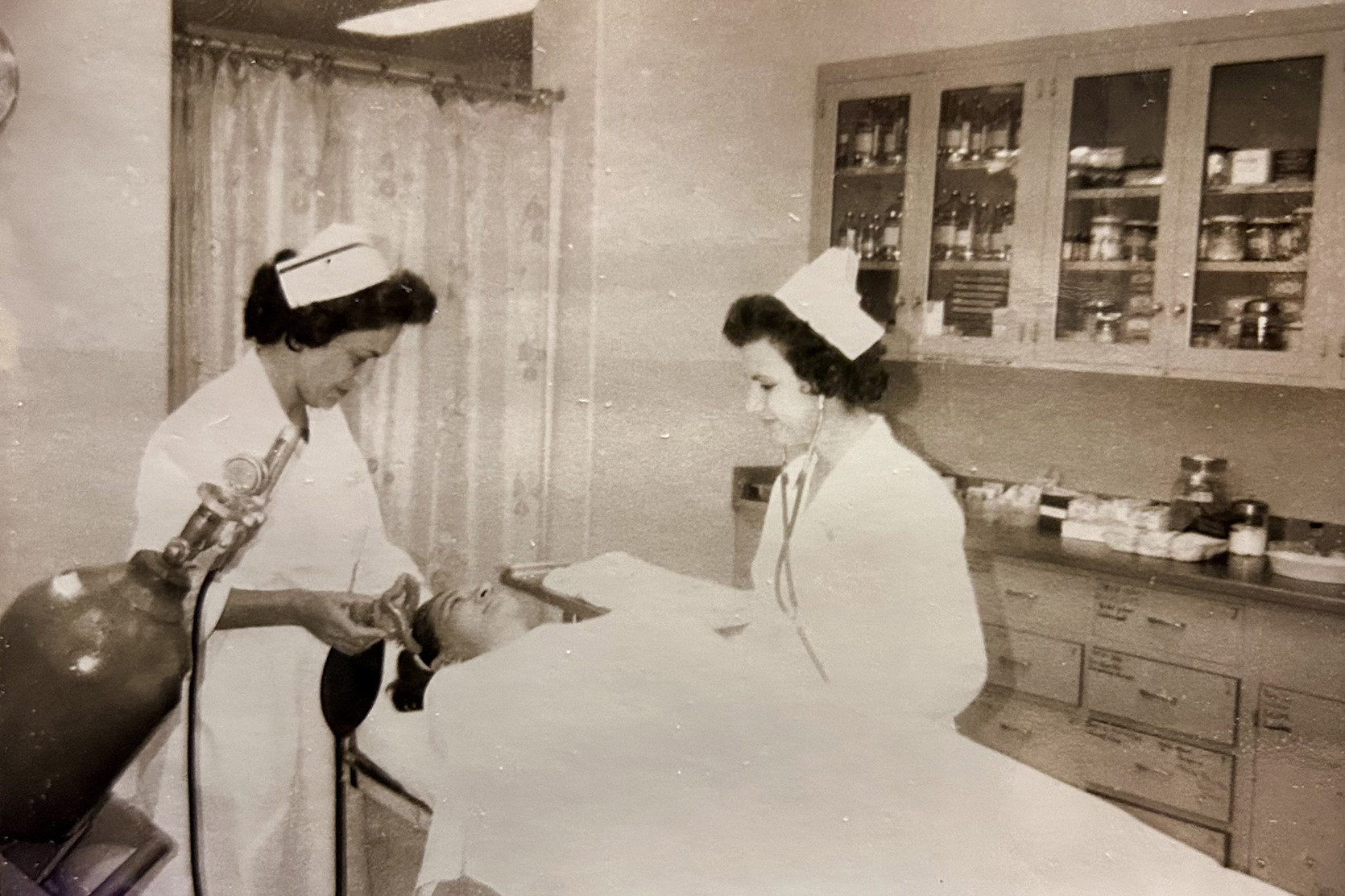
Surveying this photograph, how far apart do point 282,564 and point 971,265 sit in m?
1.08

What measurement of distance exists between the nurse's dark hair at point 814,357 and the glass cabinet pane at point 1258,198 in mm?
483

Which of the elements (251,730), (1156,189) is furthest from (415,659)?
(1156,189)

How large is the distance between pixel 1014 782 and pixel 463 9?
133 cm

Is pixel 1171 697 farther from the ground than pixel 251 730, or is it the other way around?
pixel 1171 697

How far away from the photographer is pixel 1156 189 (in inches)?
65.3

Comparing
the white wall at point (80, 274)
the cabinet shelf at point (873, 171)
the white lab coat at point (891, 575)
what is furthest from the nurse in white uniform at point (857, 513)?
the white wall at point (80, 274)

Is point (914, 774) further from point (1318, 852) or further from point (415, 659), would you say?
point (415, 659)

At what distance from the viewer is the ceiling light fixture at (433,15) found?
1.66 meters

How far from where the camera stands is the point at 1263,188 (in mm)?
1650

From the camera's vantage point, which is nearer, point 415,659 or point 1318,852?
point 1318,852

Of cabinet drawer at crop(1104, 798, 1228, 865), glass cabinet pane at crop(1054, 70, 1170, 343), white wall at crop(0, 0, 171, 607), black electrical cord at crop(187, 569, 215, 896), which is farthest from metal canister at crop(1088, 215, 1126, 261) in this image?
black electrical cord at crop(187, 569, 215, 896)

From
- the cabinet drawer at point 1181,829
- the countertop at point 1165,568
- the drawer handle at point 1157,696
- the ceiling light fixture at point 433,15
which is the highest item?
the ceiling light fixture at point 433,15

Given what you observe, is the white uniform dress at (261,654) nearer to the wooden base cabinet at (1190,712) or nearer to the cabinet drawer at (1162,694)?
the wooden base cabinet at (1190,712)

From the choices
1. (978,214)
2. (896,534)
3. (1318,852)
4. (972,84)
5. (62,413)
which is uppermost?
(972,84)
